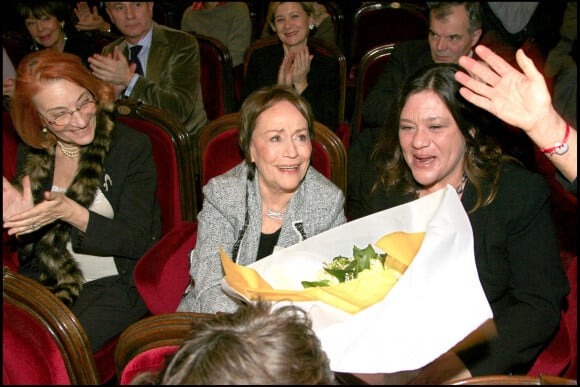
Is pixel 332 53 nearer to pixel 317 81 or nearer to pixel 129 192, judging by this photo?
pixel 317 81

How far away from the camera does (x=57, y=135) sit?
203cm

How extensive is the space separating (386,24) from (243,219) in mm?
2685

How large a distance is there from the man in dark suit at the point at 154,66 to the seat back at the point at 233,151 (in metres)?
0.73

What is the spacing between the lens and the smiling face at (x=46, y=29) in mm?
3379

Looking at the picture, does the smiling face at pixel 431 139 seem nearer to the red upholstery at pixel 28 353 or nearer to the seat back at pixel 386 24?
the red upholstery at pixel 28 353

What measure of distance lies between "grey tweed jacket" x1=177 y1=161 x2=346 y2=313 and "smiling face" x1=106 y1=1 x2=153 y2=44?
1.40 m

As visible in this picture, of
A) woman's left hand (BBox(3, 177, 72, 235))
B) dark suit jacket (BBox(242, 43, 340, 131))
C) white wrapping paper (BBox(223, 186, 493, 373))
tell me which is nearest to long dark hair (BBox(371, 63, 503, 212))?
white wrapping paper (BBox(223, 186, 493, 373))

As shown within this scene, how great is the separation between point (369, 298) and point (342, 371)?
0.17 m

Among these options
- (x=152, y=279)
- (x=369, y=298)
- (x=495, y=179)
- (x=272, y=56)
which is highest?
(x=272, y=56)

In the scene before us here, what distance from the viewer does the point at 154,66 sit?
2.95 m

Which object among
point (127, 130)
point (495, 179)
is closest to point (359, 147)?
point (495, 179)

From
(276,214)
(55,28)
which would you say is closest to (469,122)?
(276,214)

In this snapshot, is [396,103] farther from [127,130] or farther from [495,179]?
[127,130]

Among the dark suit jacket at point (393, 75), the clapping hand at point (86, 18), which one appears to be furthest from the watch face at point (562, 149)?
the clapping hand at point (86, 18)
